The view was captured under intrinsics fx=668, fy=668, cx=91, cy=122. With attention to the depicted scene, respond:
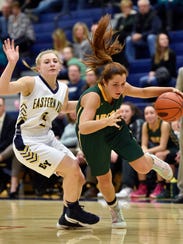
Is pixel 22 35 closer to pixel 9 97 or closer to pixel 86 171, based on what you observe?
pixel 9 97

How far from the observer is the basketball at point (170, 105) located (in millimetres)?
5961

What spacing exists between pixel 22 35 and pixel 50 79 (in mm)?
8483

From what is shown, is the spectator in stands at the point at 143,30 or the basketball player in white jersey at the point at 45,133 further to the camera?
the spectator in stands at the point at 143,30

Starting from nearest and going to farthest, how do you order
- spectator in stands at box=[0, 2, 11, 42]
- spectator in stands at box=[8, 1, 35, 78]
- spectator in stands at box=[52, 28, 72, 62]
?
spectator in stands at box=[52, 28, 72, 62] → spectator in stands at box=[8, 1, 35, 78] → spectator in stands at box=[0, 2, 11, 42]

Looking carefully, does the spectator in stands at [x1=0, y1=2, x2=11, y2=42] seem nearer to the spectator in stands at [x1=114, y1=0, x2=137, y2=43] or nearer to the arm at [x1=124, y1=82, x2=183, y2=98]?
the spectator in stands at [x1=114, y1=0, x2=137, y2=43]

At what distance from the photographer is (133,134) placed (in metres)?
9.92

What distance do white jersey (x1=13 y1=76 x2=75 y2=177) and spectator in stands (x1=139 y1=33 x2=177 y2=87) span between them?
203 inches

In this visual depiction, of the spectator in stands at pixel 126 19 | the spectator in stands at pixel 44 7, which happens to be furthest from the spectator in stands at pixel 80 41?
the spectator in stands at pixel 44 7

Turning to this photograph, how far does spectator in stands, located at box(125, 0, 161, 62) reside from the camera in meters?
12.4

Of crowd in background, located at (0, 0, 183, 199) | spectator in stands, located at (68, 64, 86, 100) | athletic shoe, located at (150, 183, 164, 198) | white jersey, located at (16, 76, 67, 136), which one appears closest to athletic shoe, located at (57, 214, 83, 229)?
white jersey, located at (16, 76, 67, 136)

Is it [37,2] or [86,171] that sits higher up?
[37,2]

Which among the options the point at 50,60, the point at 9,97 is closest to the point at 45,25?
the point at 9,97

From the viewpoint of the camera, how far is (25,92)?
19.4 feet

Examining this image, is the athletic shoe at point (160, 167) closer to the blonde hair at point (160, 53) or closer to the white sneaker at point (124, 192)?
the white sneaker at point (124, 192)
